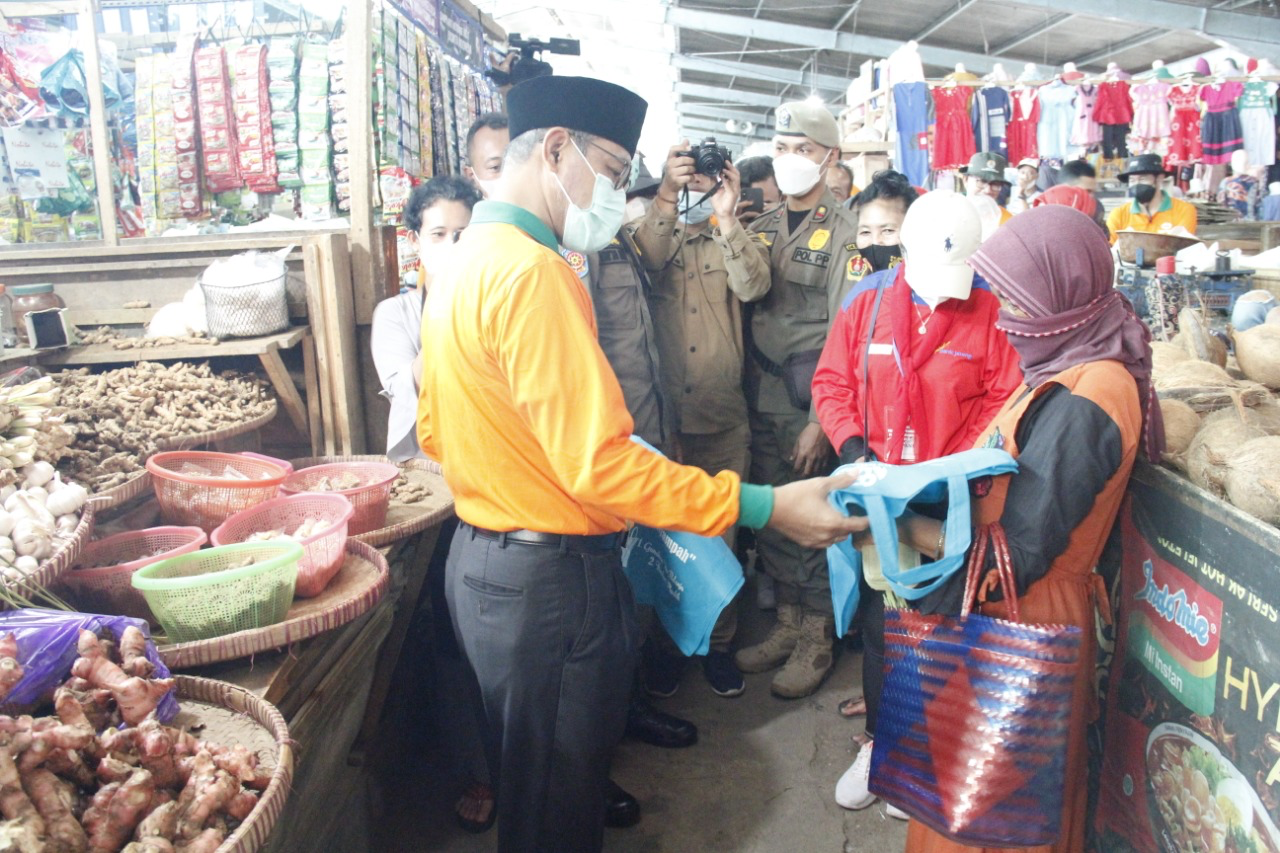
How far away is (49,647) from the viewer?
4.31 feet

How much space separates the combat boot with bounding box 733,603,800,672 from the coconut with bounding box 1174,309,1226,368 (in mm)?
1690

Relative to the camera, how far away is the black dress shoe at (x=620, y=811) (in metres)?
2.55

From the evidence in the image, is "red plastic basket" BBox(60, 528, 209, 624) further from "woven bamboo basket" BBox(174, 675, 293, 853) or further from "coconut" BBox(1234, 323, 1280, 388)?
"coconut" BBox(1234, 323, 1280, 388)

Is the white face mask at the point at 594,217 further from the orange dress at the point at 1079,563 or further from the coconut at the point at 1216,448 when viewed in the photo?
the coconut at the point at 1216,448

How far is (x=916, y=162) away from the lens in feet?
25.3

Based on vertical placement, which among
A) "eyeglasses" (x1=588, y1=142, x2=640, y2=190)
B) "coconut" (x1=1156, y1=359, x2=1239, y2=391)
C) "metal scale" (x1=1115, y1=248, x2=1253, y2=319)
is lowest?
"coconut" (x1=1156, y1=359, x2=1239, y2=391)

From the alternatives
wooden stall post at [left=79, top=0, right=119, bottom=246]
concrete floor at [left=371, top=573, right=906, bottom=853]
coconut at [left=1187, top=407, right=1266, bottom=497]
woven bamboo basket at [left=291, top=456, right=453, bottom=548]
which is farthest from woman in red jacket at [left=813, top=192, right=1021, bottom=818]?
wooden stall post at [left=79, top=0, right=119, bottom=246]

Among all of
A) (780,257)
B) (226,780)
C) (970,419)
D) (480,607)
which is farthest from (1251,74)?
(226,780)

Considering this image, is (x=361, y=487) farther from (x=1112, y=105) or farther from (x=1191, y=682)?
(x=1112, y=105)

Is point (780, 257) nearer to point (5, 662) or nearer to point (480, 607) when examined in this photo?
point (480, 607)

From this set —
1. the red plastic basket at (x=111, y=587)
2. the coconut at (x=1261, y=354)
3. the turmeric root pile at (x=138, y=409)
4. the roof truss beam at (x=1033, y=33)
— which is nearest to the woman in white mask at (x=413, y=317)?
the turmeric root pile at (x=138, y=409)

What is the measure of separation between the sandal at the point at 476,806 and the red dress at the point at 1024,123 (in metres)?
8.06

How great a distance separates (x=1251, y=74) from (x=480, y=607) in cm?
938

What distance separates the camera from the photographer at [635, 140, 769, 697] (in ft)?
9.93
